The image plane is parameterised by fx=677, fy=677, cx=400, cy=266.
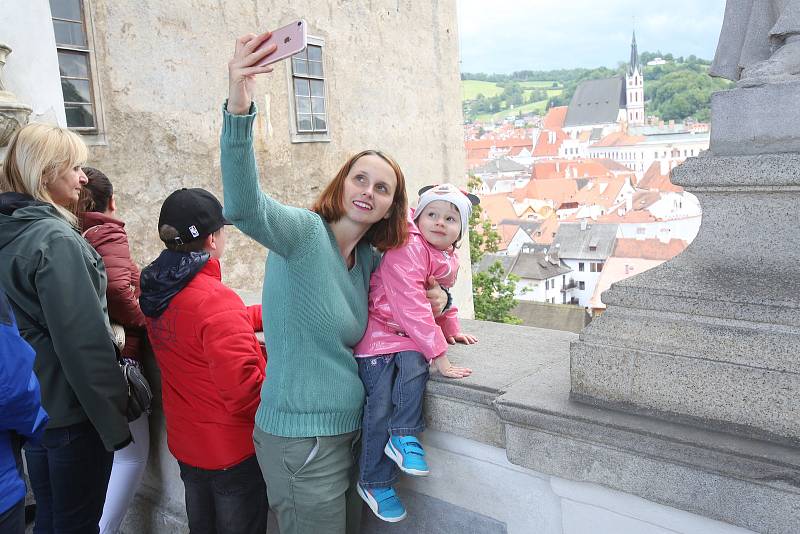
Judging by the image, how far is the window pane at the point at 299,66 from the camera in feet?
34.3

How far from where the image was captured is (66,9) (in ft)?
24.4

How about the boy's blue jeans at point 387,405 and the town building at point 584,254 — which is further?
the town building at point 584,254

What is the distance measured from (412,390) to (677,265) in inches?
29.8

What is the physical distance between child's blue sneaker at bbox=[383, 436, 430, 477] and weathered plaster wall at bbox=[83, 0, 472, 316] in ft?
→ 22.9

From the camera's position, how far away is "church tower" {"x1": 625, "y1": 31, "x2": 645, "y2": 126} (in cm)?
10041

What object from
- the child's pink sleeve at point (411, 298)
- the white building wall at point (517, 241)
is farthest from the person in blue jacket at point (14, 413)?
the white building wall at point (517, 241)

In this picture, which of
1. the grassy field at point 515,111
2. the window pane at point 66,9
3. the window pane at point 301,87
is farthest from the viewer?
the grassy field at point 515,111

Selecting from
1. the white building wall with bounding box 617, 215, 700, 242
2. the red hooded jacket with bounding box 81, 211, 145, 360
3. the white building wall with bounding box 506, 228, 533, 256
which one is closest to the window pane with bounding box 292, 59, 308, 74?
the red hooded jacket with bounding box 81, 211, 145, 360

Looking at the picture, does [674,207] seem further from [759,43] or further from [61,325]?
[61,325]

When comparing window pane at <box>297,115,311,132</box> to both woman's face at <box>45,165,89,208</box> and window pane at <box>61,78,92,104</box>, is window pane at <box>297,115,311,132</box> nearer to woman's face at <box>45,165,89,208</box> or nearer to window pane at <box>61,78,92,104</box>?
window pane at <box>61,78,92,104</box>

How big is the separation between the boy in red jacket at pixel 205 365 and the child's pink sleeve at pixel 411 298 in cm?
49

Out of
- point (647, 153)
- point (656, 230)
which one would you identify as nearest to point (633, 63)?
point (647, 153)

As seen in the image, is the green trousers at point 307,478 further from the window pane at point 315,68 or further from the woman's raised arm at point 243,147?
the window pane at point 315,68

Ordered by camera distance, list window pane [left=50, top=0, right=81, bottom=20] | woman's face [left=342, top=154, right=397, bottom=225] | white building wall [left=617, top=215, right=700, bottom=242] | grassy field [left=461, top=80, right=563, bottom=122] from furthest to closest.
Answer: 1. grassy field [left=461, top=80, right=563, bottom=122]
2. white building wall [left=617, top=215, right=700, bottom=242]
3. window pane [left=50, top=0, right=81, bottom=20]
4. woman's face [left=342, top=154, right=397, bottom=225]
